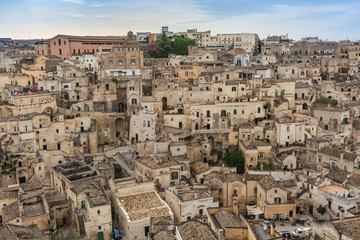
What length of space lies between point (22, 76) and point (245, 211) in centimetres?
3558

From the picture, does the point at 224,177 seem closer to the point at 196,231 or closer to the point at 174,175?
the point at 174,175

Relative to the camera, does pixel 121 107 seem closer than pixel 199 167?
No

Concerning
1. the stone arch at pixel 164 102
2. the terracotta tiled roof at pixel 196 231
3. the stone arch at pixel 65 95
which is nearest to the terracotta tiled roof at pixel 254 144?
the stone arch at pixel 164 102

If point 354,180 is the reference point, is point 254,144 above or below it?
above

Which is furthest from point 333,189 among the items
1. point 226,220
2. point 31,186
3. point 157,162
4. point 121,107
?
point 121,107

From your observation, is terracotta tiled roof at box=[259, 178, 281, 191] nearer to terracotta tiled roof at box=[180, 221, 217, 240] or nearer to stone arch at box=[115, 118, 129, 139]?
terracotta tiled roof at box=[180, 221, 217, 240]

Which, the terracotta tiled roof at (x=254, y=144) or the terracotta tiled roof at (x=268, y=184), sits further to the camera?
the terracotta tiled roof at (x=254, y=144)

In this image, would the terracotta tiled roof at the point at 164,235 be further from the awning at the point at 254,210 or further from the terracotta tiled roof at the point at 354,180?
the terracotta tiled roof at the point at 354,180

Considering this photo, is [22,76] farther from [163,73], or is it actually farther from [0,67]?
[163,73]

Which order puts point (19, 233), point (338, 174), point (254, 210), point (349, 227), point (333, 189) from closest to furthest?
point (349, 227), point (19, 233), point (333, 189), point (254, 210), point (338, 174)

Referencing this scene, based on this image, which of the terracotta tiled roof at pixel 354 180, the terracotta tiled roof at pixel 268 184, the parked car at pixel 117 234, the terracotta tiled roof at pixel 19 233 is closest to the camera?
the terracotta tiled roof at pixel 19 233

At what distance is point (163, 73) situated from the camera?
165 ft

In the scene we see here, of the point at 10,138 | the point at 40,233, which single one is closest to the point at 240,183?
the point at 40,233

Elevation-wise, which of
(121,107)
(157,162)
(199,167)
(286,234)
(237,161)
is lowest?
(286,234)
